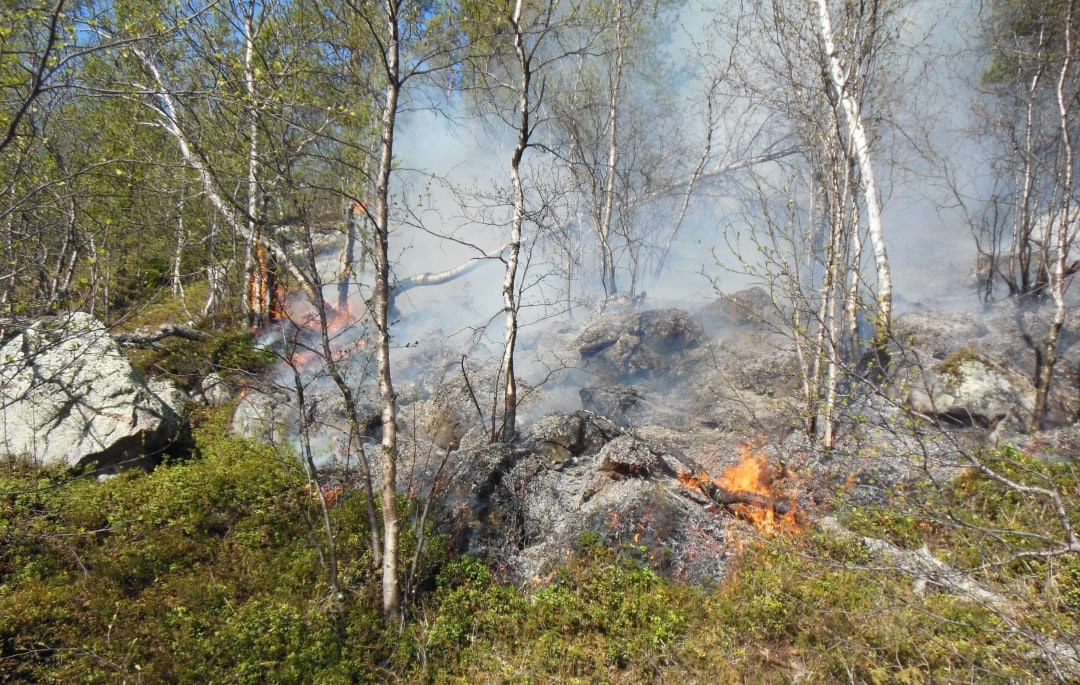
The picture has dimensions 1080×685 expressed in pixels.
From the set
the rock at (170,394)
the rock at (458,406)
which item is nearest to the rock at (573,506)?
the rock at (458,406)

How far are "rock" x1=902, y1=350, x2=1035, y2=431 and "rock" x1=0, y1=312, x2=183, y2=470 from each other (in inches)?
397

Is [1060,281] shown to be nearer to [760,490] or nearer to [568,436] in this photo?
[760,490]

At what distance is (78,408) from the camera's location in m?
5.73

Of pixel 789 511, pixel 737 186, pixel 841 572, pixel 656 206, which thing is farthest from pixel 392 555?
pixel 737 186

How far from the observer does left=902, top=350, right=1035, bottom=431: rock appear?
6.45 m

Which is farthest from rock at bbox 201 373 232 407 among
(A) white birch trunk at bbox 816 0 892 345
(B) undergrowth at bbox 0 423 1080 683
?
(A) white birch trunk at bbox 816 0 892 345

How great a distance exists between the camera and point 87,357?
6273 mm

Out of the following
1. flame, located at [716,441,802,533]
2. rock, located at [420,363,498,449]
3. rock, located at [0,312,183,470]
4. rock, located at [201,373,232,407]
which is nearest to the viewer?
flame, located at [716,441,802,533]

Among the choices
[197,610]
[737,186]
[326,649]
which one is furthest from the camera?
[737,186]

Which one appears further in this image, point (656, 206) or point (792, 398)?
point (656, 206)

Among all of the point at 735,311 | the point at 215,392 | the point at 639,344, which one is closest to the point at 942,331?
the point at 735,311

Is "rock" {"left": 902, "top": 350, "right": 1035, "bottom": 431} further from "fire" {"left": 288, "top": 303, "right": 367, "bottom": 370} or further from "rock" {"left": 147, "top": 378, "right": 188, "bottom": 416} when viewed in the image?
"rock" {"left": 147, "top": 378, "right": 188, "bottom": 416}

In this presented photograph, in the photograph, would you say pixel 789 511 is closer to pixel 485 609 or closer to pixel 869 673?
pixel 869 673

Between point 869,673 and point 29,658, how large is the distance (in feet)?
20.2
